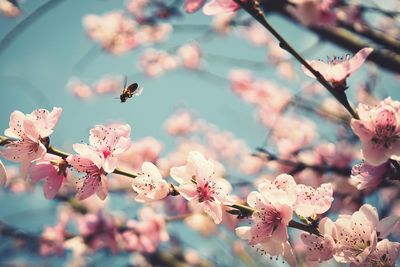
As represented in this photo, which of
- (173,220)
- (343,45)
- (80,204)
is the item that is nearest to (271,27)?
(343,45)

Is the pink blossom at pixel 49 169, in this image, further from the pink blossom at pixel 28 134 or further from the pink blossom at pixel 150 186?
the pink blossom at pixel 150 186

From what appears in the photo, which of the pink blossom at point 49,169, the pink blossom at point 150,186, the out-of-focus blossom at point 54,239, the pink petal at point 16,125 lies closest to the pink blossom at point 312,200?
the pink blossom at point 150,186

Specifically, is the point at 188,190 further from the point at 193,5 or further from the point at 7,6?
the point at 7,6

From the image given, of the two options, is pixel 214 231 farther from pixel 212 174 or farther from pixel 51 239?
pixel 212 174

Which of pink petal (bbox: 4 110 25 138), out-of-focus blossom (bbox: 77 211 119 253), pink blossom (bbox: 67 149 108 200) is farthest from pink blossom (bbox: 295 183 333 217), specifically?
out-of-focus blossom (bbox: 77 211 119 253)

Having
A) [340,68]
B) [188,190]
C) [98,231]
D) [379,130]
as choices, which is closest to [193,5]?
[340,68]
